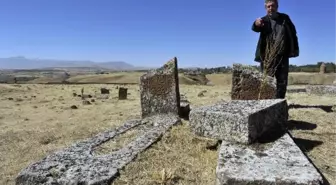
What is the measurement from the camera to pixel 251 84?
7.80m

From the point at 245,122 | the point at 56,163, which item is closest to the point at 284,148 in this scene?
the point at 245,122

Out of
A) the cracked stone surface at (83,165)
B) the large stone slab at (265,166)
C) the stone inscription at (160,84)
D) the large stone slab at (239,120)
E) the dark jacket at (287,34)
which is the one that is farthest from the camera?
the dark jacket at (287,34)

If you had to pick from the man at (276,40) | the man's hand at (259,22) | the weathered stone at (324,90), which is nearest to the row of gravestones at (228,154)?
the man at (276,40)

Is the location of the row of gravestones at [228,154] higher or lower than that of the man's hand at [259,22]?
lower

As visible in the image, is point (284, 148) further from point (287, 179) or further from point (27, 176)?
point (27, 176)

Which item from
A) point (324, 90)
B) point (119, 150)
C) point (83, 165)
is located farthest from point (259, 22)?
point (324, 90)

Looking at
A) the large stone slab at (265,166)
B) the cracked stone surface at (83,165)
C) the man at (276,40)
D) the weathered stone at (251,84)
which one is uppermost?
the man at (276,40)

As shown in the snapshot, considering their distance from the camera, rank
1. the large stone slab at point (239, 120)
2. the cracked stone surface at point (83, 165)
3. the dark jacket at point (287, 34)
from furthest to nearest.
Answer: the dark jacket at point (287, 34), the large stone slab at point (239, 120), the cracked stone surface at point (83, 165)

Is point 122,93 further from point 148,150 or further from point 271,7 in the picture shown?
point 148,150

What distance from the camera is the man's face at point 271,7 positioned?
8.06 m

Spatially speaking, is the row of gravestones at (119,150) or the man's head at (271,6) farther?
the man's head at (271,6)

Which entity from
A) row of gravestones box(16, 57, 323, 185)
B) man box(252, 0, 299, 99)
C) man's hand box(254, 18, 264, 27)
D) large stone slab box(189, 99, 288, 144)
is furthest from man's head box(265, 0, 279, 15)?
row of gravestones box(16, 57, 323, 185)

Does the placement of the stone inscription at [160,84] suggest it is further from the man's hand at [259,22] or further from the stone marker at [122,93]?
A: the stone marker at [122,93]

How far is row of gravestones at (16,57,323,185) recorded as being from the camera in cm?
382
